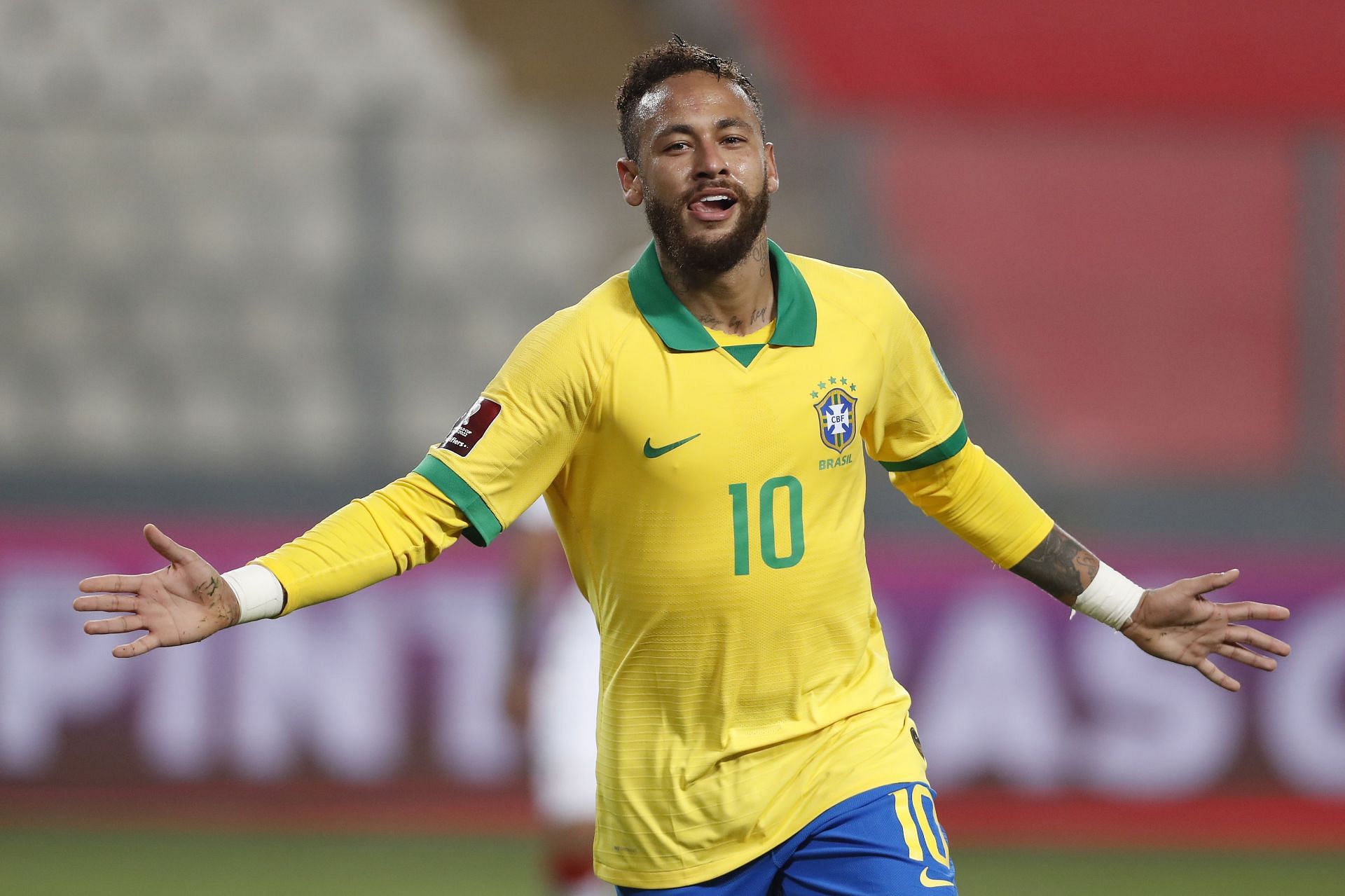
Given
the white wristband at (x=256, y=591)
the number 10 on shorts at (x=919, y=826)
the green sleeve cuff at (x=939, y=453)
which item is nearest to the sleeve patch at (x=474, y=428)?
the white wristband at (x=256, y=591)

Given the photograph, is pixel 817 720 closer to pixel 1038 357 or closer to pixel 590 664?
pixel 590 664

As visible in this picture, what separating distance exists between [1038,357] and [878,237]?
1.00m

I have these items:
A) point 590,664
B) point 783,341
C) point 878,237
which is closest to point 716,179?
point 783,341

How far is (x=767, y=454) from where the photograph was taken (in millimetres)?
2961

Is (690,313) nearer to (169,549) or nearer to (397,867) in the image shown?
(169,549)

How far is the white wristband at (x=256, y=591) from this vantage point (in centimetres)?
274

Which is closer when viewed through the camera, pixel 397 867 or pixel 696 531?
pixel 696 531

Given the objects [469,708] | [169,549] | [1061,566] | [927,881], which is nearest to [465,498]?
[169,549]

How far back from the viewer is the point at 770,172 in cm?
314

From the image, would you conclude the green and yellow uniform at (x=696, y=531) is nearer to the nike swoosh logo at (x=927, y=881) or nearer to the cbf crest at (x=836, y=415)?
the cbf crest at (x=836, y=415)

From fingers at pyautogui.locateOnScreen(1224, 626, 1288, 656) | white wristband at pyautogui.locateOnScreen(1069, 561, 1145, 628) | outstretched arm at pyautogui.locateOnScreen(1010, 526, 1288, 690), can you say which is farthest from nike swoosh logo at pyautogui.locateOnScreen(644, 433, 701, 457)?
fingers at pyautogui.locateOnScreen(1224, 626, 1288, 656)

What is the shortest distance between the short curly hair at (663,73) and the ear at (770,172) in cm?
5

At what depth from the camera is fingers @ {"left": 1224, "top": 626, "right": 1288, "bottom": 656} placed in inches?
126

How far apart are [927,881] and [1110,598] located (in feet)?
2.42
